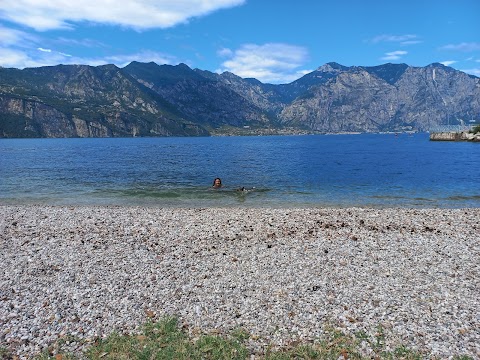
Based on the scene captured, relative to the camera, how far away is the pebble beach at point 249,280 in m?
13.1

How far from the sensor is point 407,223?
28.7 meters

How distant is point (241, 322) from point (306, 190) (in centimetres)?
4116

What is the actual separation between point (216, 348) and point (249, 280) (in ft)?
18.9

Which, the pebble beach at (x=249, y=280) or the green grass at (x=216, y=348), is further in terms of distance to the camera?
the pebble beach at (x=249, y=280)

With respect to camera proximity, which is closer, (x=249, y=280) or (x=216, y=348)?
(x=216, y=348)

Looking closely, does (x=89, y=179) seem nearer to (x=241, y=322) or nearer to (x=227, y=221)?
(x=227, y=221)

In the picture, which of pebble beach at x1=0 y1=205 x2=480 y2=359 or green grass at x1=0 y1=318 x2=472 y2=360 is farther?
pebble beach at x1=0 y1=205 x2=480 y2=359

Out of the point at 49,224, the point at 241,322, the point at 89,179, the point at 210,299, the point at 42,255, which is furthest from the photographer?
Result: the point at 89,179

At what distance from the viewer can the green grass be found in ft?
37.9

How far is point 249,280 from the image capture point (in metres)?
17.5

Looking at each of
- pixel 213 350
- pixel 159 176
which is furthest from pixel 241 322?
pixel 159 176

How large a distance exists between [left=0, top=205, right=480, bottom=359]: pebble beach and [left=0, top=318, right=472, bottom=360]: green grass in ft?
1.18

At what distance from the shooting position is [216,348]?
468 inches

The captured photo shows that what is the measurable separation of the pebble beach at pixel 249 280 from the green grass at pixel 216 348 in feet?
1.18
